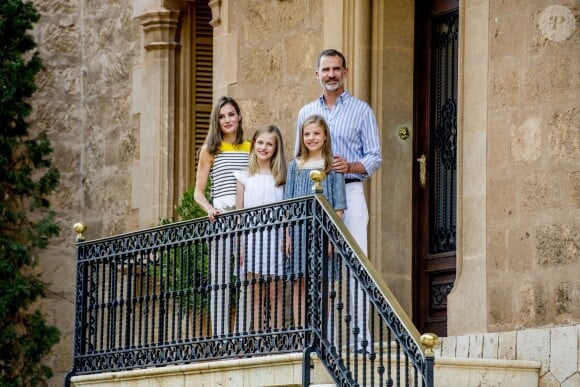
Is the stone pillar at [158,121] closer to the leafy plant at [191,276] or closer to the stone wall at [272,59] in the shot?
the stone wall at [272,59]

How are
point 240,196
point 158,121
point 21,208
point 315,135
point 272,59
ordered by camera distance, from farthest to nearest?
point 21,208 < point 158,121 < point 272,59 < point 240,196 < point 315,135

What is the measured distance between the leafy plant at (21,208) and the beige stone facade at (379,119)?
488mm

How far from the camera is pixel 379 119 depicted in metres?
14.7

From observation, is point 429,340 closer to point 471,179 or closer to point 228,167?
point 228,167

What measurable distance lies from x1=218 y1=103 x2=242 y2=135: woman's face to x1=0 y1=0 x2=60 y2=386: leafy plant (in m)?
5.85

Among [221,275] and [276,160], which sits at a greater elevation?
[276,160]

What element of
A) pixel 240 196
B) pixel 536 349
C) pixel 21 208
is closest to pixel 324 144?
pixel 240 196

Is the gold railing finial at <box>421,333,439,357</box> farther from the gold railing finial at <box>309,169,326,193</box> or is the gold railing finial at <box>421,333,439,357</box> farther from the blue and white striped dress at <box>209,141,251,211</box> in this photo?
the blue and white striped dress at <box>209,141,251,211</box>

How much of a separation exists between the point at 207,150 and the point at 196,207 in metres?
2.81

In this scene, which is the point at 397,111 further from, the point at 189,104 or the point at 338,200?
the point at 189,104

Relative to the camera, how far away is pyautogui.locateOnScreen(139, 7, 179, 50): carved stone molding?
18219 mm

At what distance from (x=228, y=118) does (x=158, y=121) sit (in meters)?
5.46

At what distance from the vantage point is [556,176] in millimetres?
12602

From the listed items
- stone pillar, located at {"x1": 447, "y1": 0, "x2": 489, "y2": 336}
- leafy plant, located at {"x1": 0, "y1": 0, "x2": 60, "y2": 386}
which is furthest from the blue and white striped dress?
leafy plant, located at {"x1": 0, "y1": 0, "x2": 60, "y2": 386}
